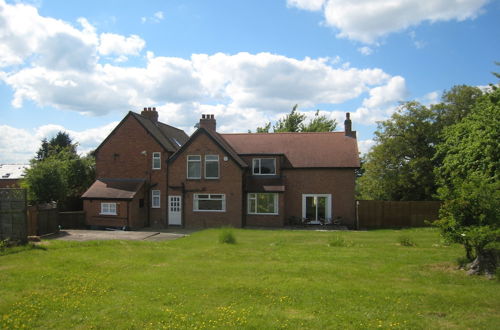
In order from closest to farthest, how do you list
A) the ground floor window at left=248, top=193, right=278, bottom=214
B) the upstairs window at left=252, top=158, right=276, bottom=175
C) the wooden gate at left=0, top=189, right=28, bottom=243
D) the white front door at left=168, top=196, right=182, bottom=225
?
1. the wooden gate at left=0, top=189, right=28, bottom=243
2. the ground floor window at left=248, top=193, right=278, bottom=214
3. the white front door at left=168, top=196, right=182, bottom=225
4. the upstairs window at left=252, top=158, right=276, bottom=175

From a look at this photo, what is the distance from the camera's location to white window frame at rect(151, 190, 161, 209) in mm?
29191

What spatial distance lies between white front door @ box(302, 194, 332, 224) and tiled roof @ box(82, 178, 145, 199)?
11.7m

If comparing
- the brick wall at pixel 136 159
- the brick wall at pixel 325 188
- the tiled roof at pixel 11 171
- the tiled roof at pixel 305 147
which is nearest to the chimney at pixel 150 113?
the brick wall at pixel 136 159

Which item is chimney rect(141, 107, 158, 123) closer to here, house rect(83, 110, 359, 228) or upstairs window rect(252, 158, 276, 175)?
house rect(83, 110, 359, 228)

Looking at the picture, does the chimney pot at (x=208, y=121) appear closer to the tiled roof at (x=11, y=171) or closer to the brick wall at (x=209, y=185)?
the brick wall at (x=209, y=185)

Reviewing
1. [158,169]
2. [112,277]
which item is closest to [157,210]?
[158,169]

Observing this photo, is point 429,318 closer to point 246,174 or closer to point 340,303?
point 340,303

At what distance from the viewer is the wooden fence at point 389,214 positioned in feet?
92.2

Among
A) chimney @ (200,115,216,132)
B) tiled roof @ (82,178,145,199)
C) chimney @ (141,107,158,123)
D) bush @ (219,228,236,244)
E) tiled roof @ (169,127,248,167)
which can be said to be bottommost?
bush @ (219,228,236,244)

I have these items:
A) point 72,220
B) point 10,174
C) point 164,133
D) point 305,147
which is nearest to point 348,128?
point 305,147

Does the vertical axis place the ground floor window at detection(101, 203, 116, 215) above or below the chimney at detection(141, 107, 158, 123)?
below

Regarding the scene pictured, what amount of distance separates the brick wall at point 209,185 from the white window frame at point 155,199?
42.8 inches

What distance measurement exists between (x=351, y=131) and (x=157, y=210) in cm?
1593

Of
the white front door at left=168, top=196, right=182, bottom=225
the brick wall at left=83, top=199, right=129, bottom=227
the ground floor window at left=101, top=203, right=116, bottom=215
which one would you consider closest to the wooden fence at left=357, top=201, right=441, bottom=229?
the white front door at left=168, top=196, right=182, bottom=225
